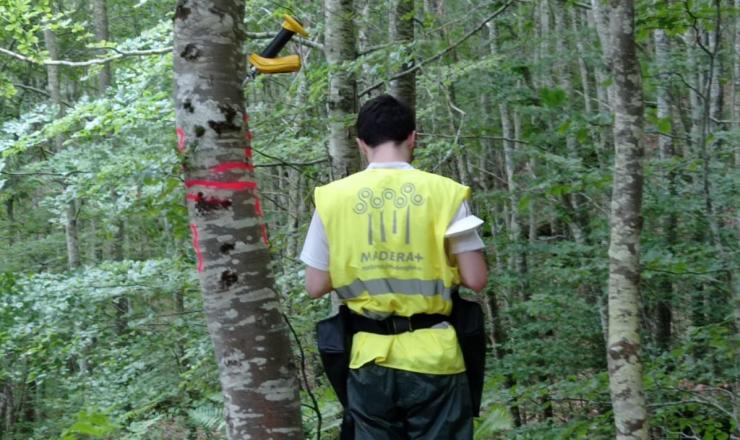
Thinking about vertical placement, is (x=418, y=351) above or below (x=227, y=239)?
below

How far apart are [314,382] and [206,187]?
666 cm

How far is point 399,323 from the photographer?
2.93 metres

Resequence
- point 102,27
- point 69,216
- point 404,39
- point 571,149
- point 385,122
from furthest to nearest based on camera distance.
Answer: point 102,27, point 69,216, point 571,149, point 404,39, point 385,122

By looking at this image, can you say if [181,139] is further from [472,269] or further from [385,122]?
[472,269]

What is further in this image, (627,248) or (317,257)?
(627,248)

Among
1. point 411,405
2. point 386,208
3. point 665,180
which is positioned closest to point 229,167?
point 386,208

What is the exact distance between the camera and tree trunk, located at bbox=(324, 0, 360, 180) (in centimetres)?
531

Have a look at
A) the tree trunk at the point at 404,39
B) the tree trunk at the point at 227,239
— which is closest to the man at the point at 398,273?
the tree trunk at the point at 227,239

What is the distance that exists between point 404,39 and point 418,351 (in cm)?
366

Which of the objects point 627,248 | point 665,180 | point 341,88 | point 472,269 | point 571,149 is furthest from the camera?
point 571,149

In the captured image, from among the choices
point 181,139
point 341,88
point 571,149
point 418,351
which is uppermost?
point 341,88

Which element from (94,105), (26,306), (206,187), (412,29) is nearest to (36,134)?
(94,105)

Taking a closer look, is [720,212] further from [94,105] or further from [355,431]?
[94,105]

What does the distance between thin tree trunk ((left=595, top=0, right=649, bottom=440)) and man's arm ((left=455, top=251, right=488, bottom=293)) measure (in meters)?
1.59
